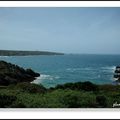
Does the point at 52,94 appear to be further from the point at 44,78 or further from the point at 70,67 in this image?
the point at 70,67

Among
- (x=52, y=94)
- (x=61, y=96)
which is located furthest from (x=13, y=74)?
(x=61, y=96)

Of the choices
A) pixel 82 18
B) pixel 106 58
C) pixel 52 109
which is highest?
pixel 82 18

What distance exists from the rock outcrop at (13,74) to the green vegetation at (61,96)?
0.19 ft

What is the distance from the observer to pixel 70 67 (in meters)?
7.43

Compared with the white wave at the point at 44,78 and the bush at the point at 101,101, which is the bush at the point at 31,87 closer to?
the white wave at the point at 44,78

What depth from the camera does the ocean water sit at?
739 centimetres

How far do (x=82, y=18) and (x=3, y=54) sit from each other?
968 mm

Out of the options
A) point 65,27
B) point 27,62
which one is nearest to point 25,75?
point 27,62

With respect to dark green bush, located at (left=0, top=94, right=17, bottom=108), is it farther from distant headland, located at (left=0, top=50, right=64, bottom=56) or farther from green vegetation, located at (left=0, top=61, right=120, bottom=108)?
distant headland, located at (left=0, top=50, right=64, bottom=56)

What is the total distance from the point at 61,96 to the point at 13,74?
0.59 meters

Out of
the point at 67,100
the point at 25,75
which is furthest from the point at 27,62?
the point at 67,100

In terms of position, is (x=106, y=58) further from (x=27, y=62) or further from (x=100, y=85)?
(x=27, y=62)

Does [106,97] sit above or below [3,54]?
below

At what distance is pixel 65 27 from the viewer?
7.41 m
